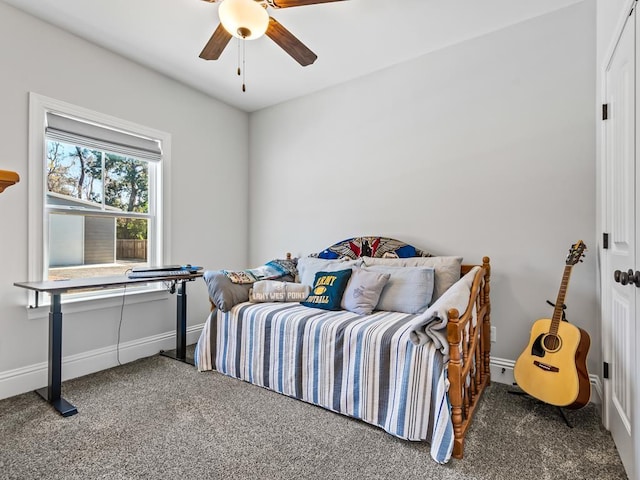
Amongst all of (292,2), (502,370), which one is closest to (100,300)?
(292,2)

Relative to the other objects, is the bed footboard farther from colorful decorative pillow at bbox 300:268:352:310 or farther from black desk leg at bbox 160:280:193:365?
black desk leg at bbox 160:280:193:365

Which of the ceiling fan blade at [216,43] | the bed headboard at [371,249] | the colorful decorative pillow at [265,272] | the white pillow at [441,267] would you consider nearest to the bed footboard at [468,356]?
the white pillow at [441,267]

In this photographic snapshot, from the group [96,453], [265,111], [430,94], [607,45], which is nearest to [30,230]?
[96,453]

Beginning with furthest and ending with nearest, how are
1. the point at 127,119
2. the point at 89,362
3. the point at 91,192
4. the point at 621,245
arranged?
1. the point at 127,119
2. the point at 91,192
3. the point at 89,362
4. the point at 621,245

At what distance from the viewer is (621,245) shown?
164cm

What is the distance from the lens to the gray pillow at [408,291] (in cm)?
236

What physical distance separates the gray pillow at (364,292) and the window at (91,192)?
1800mm

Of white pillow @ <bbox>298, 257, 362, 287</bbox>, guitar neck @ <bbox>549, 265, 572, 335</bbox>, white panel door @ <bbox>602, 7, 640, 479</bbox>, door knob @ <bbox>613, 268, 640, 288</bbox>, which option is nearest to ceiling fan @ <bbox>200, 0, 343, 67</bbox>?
white panel door @ <bbox>602, 7, 640, 479</bbox>

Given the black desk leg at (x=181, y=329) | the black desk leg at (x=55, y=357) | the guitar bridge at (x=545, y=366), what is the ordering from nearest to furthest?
the guitar bridge at (x=545, y=366) < the black desk leg at (x=55, y=357) < the black desk leg at (x=181, y=329)

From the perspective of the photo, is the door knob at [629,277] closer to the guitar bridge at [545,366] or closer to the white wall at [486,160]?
the guitar bridge at [545,366]

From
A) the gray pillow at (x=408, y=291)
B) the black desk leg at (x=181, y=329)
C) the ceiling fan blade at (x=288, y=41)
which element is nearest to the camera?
the ceiling fan blade at (x=288, y=41)

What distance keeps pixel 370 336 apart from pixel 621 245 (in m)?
1.29

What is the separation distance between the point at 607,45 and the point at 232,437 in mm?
2881

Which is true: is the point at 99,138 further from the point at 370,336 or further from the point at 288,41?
the point at 370,336
